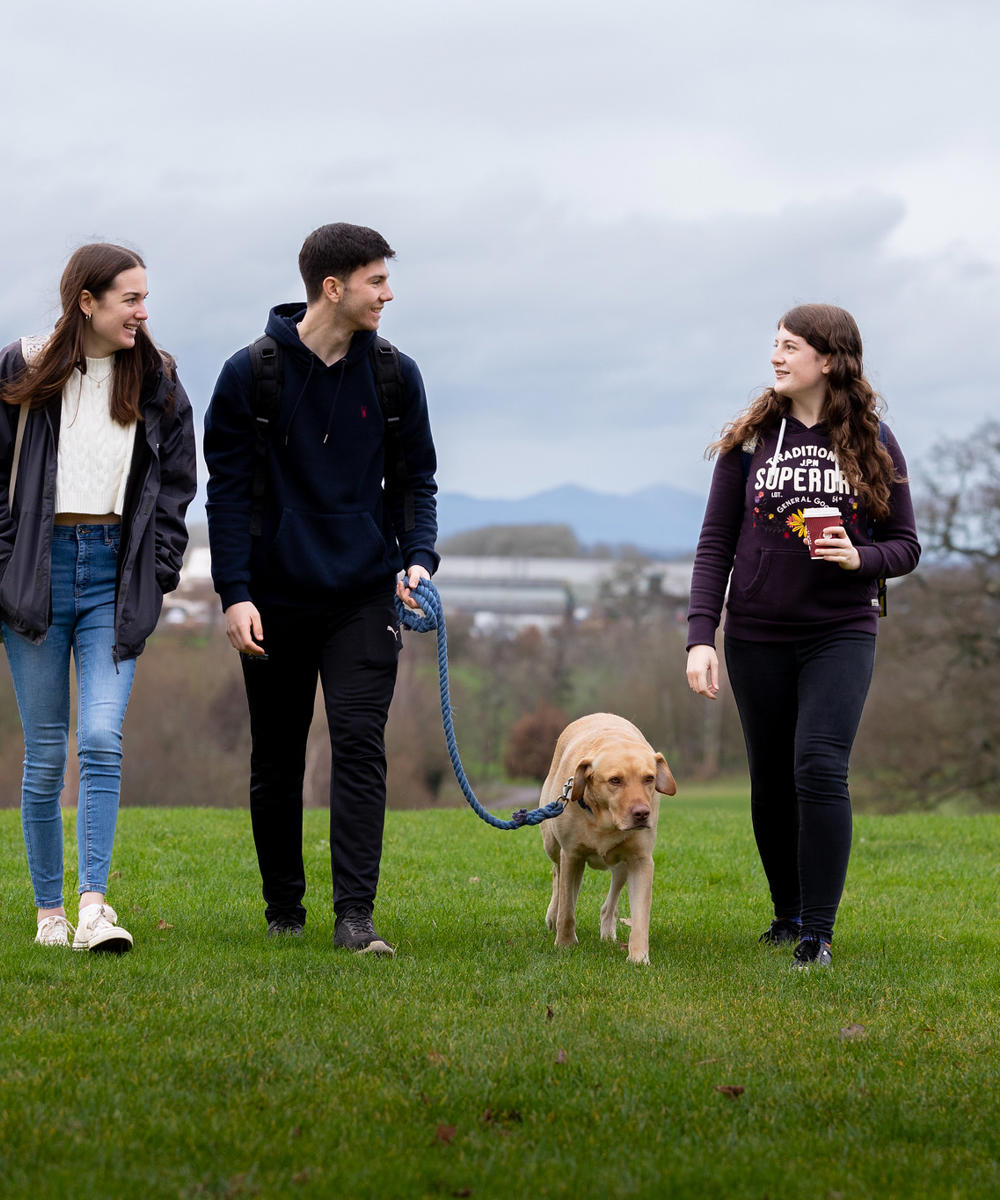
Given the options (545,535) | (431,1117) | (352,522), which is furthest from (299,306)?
(545,535)

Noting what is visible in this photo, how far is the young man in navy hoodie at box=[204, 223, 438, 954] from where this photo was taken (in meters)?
5.93

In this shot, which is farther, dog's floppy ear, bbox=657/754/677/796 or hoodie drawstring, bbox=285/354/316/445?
dog's floppy ear, bbox=657/754/677/796

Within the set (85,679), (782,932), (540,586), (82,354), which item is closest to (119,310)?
(82,354)

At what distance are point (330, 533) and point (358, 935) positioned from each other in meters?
1.70

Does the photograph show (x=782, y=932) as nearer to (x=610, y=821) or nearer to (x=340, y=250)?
(x=610, y=821)

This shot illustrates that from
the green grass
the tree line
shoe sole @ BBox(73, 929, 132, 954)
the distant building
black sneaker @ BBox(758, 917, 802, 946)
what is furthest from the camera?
the distant building

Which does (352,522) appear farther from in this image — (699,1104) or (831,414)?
(699,1104)

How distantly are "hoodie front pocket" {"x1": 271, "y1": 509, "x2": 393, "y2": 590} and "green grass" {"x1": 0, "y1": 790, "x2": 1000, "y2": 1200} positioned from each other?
1556mm

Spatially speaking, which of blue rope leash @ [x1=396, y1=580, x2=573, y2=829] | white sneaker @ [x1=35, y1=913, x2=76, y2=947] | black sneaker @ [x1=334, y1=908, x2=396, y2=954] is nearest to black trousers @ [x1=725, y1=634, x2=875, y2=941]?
blue rope leash @ [x1=396, y1=580, x2=573, y2=829]

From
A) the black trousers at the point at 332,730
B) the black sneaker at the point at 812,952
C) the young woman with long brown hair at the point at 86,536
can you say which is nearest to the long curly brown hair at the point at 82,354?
the young woman with long brown hair at the point at 86,536

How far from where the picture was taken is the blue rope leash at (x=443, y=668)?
5.99 meters

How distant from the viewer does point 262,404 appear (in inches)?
A: 234

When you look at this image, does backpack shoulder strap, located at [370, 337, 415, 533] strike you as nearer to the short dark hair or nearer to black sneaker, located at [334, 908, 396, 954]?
the short dark hair

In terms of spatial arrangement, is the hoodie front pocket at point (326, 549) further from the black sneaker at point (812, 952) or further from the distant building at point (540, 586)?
the distant building at point (540, 586)
